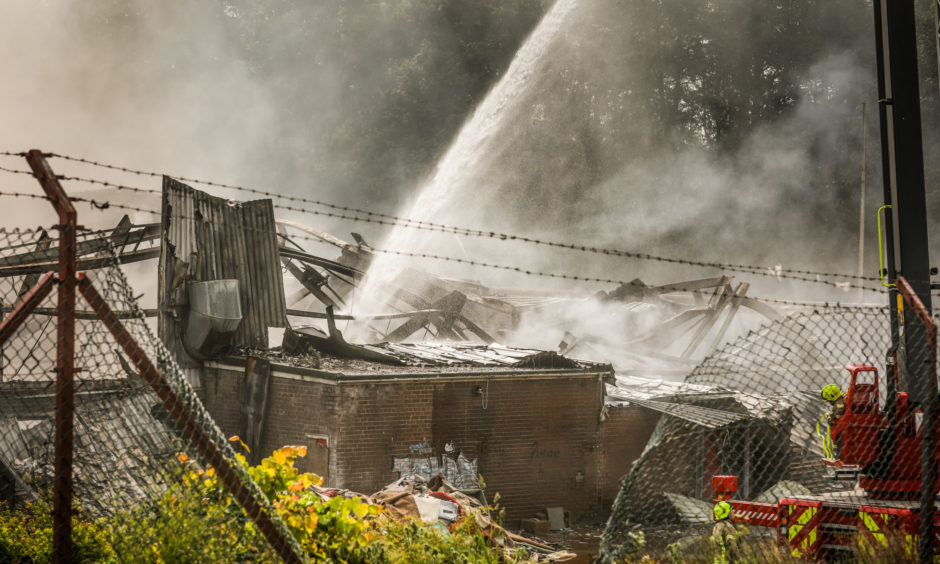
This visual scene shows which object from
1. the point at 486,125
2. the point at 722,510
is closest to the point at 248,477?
the point at 722,510

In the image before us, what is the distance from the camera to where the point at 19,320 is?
4.30 metres

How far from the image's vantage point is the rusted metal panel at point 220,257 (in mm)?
13719

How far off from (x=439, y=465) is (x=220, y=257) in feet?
16.9

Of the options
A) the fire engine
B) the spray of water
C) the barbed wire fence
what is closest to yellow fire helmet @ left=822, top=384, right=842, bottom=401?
the fire engine

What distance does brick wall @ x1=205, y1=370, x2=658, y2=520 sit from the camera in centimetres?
1318

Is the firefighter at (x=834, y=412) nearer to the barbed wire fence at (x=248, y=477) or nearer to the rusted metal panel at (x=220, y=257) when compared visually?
the barbed wire fence at (x=248, y=477)

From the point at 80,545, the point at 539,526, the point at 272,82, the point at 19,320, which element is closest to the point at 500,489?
the point at 539,526

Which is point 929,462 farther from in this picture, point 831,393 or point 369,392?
point 369,392

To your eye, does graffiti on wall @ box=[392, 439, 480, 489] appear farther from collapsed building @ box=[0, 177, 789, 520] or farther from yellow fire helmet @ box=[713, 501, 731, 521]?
yellow fire helmet @ box=[713, 501, 731, 521]

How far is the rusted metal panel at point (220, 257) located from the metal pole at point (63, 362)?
9148 millimetres

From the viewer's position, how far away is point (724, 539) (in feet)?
19.8

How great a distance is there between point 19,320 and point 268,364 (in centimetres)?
959

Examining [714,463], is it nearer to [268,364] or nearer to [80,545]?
[268,364]

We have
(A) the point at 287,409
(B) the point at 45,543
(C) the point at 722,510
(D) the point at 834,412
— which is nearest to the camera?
(B) the point at 45,543
